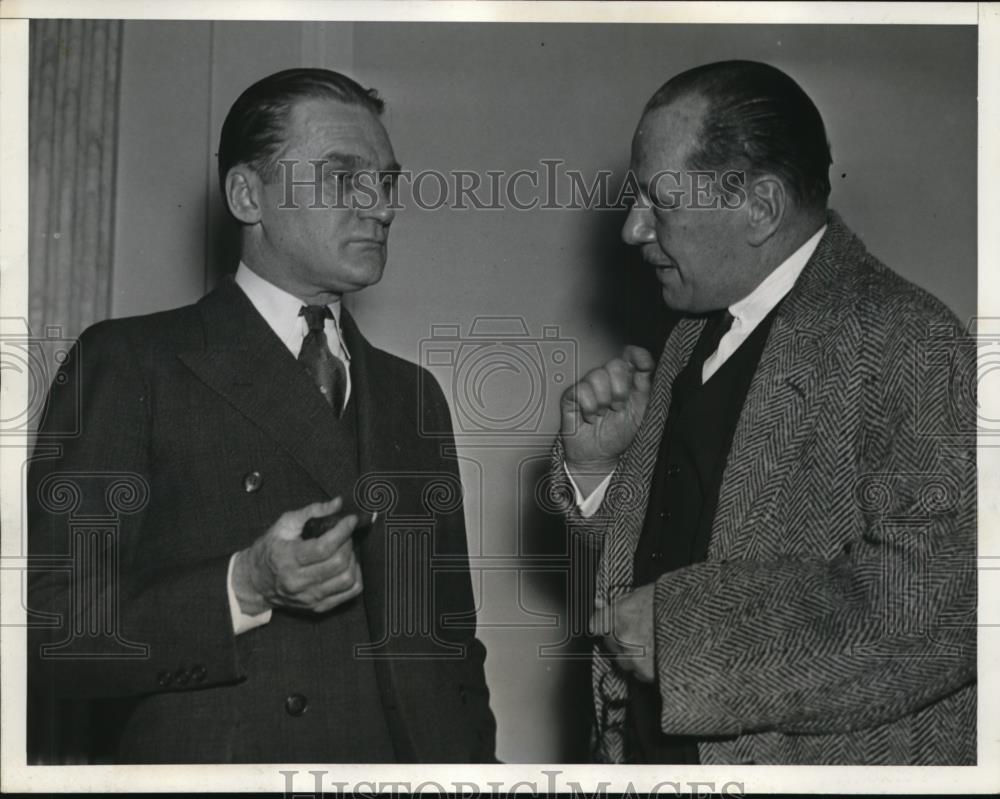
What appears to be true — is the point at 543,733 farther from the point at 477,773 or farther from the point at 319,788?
the point at 319,788

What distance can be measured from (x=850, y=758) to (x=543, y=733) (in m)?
0.43

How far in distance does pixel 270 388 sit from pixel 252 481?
0.13 meters

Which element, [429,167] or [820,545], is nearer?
[820,545]

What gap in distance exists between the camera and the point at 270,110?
1854 mm

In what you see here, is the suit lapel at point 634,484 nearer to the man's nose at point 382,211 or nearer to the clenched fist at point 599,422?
the clenched fist at point 599,422

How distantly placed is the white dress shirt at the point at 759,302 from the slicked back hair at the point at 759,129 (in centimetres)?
7

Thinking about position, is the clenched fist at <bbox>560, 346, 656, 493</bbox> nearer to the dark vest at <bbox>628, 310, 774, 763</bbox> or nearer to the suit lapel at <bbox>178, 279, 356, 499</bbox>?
the dark vest at <bbox>628, 310, 774, 763</bbox>

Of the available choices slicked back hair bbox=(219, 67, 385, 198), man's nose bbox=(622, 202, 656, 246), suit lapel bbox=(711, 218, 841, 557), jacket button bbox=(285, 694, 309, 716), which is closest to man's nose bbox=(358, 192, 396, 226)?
slicked back hair bbox=(219, 67, 385, 198)

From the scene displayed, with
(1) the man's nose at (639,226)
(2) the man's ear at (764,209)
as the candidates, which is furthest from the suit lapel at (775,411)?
(1) the man's nose at (639,226)

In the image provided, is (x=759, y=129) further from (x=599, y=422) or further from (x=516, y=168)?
(x=599, y=422)

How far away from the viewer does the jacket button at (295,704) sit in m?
1.76

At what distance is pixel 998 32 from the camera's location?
6.20 feet

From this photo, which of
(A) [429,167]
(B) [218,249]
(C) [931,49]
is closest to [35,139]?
(B) [218,249]

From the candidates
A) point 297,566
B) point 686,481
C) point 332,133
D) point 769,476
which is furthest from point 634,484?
point 332,133
